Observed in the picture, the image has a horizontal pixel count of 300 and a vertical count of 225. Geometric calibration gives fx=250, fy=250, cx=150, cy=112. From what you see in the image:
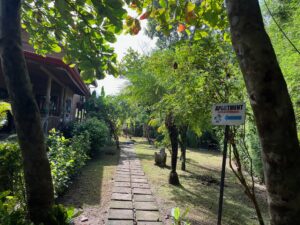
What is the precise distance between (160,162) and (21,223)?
830 centimetres

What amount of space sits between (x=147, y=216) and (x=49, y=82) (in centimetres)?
756

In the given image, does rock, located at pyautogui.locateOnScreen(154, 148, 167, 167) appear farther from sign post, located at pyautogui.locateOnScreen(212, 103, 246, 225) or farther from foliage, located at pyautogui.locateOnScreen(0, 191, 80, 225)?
foliage, located at pyautogui.locateOnScreen(0, 191, 80, 225)

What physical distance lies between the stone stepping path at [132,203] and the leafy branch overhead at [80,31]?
8.32 ft

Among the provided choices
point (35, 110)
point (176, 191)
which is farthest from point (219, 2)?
point (176, 191)

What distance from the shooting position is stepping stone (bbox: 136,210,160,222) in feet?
14.3

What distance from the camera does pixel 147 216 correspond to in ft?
14.8

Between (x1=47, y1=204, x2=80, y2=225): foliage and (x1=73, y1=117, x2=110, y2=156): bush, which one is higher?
(x1=73, y1=117, x2=110, y2=156): bush

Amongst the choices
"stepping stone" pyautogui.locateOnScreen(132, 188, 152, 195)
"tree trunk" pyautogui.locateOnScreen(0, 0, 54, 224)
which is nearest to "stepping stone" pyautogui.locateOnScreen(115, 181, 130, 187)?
"stepping stone" pyautogui.locateOnScreen(132, 188, 152, 195)

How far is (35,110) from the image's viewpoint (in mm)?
2652

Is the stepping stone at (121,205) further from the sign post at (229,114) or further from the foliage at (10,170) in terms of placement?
the sign post at (229,114)

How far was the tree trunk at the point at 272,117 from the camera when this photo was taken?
122 cm

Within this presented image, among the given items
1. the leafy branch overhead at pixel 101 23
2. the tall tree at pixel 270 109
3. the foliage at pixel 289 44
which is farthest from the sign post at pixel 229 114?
the tall tree at pixel 270 109

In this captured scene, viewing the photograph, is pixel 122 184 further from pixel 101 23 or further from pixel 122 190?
pixel 101 23

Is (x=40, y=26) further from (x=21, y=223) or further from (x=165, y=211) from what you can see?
(x=165, y=211)
